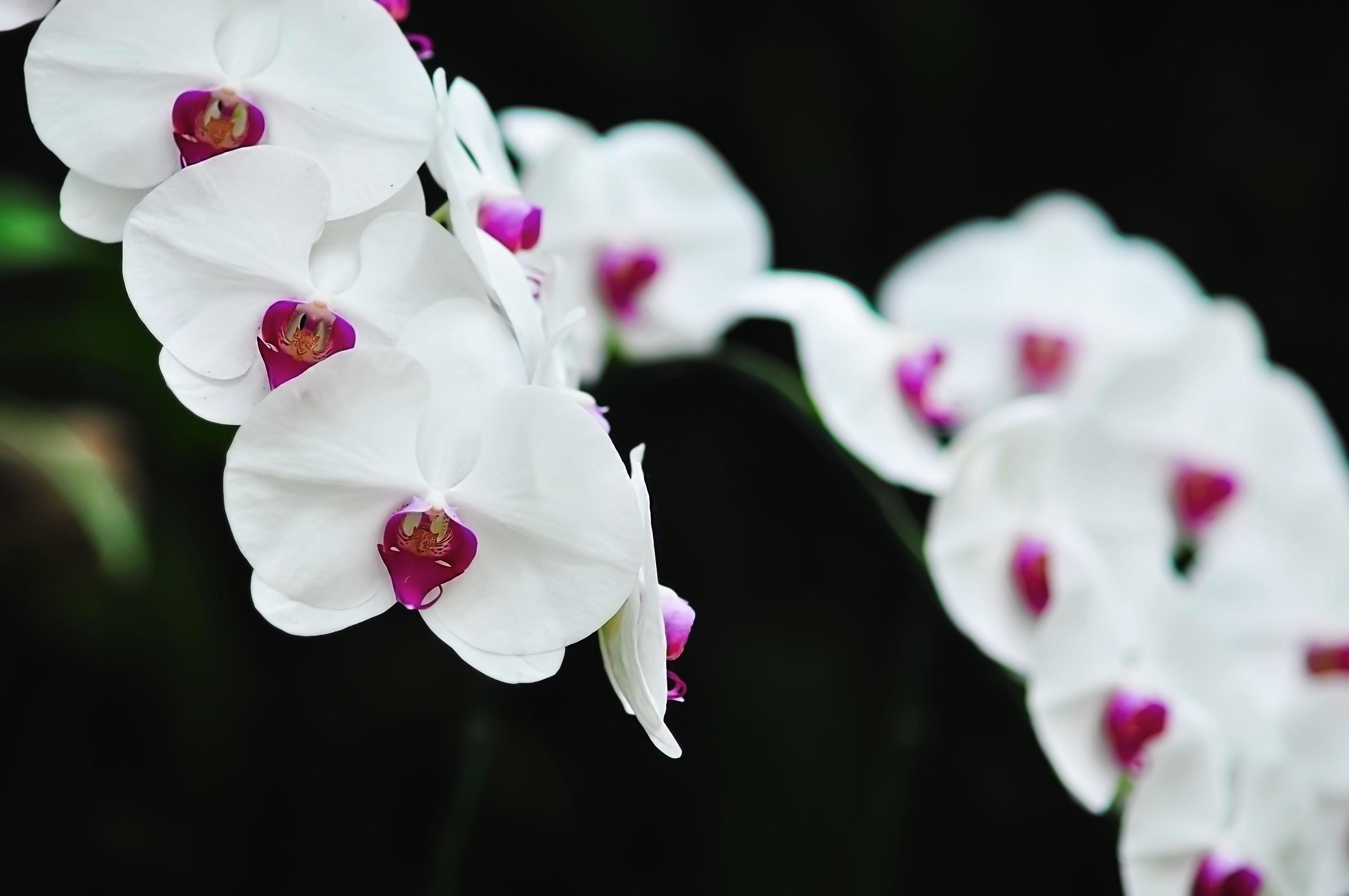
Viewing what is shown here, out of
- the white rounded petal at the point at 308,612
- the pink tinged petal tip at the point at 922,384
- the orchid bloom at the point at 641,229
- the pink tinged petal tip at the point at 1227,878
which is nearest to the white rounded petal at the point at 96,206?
the white rounded petal at the point at 308,612

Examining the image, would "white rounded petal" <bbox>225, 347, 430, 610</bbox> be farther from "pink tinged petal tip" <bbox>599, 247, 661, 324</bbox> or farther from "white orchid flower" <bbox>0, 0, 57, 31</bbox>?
"pink tinged petal tip" <bbox>599, 247, 661, 324</bbox>

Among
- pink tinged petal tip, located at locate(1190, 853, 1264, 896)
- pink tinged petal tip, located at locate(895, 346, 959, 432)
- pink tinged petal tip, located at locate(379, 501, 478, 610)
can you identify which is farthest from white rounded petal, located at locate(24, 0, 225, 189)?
pink tinged petal tip, located at locate(1190, 853, 1264, 896)

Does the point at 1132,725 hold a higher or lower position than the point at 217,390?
lower

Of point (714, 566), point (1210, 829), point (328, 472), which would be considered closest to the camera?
point (328, 472)

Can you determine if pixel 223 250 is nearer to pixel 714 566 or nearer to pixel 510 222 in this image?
pixel 510 222

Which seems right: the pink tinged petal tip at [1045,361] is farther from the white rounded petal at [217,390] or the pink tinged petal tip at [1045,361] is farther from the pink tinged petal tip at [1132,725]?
the white rounded petal at [217,390]

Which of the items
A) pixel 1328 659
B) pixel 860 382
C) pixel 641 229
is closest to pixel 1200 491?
pixel 1328 659

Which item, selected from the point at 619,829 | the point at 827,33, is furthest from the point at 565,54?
the point at 619,829
